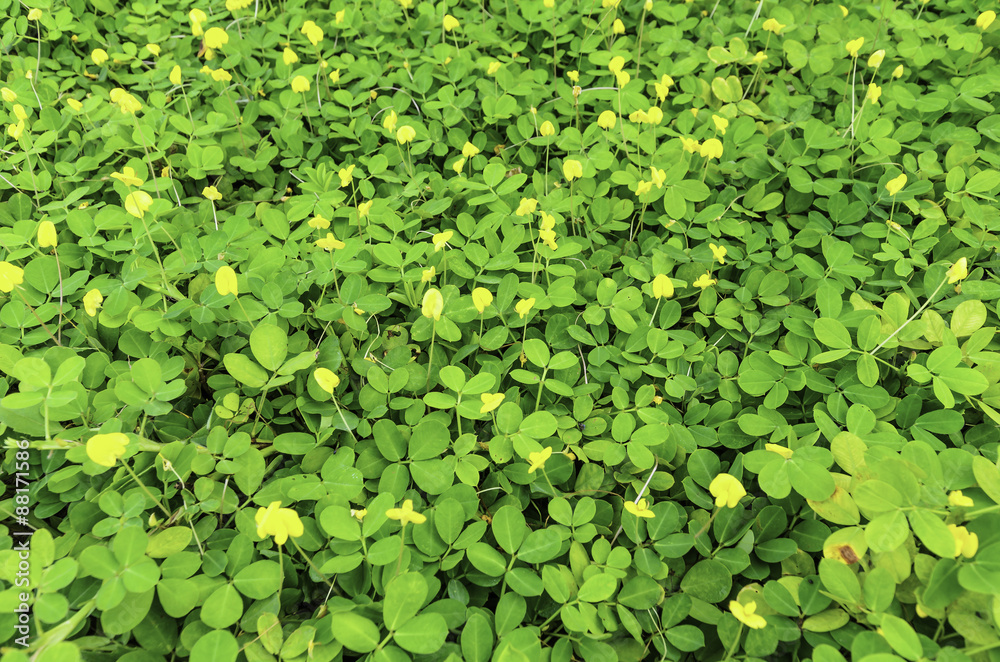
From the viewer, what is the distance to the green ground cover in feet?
3.94

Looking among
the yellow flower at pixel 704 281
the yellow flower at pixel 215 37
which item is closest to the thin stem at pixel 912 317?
the yellow flower at pixel 704 281

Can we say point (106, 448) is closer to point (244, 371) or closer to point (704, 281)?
point (244, 371)

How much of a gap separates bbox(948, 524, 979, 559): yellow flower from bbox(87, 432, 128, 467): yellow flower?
1.69 meters

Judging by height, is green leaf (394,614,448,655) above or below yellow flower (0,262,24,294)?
below

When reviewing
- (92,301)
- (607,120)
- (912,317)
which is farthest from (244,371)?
(912,317)

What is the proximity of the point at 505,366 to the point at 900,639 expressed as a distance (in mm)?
1062

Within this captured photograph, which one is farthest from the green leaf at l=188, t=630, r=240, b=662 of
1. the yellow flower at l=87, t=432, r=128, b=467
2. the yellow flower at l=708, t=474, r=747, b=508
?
the yellow flower at l=708, t=474, r=747, b=508

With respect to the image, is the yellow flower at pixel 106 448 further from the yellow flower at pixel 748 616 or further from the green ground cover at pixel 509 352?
the yellow flower at pixel 748 616

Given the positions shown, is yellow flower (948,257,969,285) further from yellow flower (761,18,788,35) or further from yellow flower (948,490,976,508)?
yellow flower (761,18,788,35)

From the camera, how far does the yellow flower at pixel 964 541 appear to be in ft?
3.55

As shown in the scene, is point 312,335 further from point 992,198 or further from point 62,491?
point 992,198

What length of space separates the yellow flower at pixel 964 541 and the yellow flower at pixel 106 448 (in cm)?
169

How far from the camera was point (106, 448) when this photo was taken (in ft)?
3.94

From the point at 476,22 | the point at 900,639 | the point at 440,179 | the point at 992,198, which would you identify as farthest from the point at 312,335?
the point at 992,198
